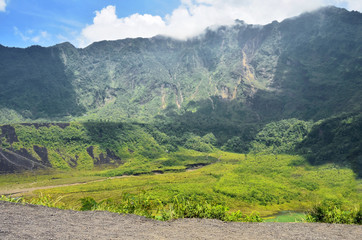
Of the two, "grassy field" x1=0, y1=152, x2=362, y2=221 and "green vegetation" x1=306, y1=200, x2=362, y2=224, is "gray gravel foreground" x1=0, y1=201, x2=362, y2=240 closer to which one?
"green vegetation" x1=306, y1=200, x2=362, y2=224

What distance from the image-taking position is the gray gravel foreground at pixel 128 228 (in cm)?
1098

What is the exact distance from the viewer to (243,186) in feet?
301

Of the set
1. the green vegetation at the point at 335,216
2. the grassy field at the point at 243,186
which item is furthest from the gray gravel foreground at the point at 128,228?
the grassy field at the point at 243,186

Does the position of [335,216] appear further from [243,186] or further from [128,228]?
[243,186]

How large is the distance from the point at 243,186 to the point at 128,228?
85.0 meters

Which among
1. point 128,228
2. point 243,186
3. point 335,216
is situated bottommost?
point 243,186

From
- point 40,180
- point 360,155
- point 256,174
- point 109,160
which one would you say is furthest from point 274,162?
point 40,180

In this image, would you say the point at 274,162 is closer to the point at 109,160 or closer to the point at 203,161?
the point at 203,161

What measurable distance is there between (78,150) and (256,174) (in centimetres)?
10398

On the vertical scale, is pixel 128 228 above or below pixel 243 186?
above

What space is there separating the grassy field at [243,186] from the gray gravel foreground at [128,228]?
5225 cm

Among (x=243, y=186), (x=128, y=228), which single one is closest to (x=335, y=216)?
(x=128, y=228)

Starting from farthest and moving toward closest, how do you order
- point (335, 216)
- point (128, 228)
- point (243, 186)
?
point (243, 186), point (335, 216), point (128, 228)

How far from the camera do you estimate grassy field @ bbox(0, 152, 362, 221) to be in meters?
78.6
